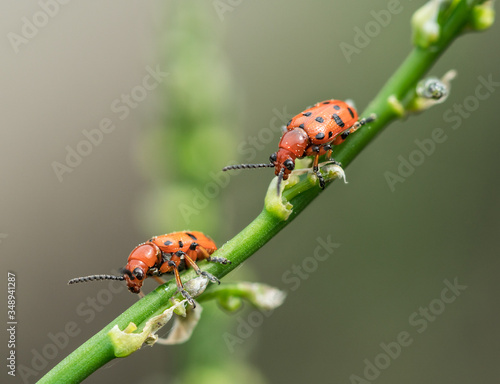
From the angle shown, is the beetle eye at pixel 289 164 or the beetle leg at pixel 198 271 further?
the beetle eye at pixel 289 164

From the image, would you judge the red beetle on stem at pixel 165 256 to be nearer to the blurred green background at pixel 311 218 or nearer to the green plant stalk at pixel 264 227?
the green plant stalk at pixel 264 227

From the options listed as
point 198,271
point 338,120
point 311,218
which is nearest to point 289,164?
point 338,120

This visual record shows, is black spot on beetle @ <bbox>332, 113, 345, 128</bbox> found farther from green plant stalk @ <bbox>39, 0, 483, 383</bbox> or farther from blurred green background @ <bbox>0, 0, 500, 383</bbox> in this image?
blurred green background @ <bbox>0, 0, 500, 383</bbox>

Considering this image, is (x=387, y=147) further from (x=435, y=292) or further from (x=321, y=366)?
(x=321, y=366)

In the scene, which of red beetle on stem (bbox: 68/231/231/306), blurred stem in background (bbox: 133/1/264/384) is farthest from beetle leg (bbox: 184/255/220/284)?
blurred stem in background (bbox: 133/1/264/384)

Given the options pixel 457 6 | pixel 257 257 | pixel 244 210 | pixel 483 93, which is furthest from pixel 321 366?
pixel 457 6

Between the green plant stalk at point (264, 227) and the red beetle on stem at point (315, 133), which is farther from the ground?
the red beetle on stem at point (315, 133)

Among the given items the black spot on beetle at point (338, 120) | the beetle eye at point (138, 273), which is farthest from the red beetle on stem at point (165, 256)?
the black spot on beetle at point (338, 120)
